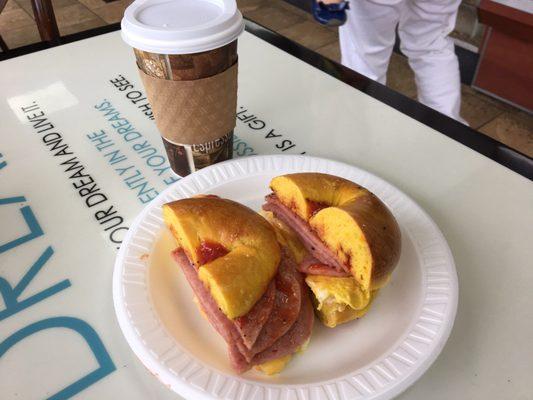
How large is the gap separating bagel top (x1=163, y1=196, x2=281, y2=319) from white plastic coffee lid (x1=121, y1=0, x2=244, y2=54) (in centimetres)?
23

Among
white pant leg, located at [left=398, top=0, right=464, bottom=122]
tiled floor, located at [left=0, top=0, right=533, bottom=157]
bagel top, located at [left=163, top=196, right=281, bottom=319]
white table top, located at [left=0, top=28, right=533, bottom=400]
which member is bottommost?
tiled floor, located at [left=0, top=0, right=533, bottom=157]

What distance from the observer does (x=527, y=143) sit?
6.47 feet

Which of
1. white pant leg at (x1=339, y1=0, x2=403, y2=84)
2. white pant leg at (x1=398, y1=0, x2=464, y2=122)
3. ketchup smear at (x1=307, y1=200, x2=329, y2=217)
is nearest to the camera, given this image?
ketchup smear at (x1=307, y1=200, x2=329, y2=217)

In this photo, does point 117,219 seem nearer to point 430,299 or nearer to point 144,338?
point 144,338

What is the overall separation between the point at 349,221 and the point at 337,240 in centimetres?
3

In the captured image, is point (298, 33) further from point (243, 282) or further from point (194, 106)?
point (243, 282)

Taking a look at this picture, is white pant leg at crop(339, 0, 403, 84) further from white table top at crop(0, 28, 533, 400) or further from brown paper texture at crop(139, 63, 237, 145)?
brown paper texture at crop(139, 63, 237, 145)

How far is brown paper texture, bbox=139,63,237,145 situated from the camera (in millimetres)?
734

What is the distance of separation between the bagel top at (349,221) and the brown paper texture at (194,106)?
20 cm

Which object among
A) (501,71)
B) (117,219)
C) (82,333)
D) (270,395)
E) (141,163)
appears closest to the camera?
(270,395)

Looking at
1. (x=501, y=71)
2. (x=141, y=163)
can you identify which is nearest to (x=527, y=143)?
→ (x=501, y=71)

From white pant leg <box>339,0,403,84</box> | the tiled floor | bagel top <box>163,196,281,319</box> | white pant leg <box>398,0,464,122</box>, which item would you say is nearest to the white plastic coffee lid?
bagel top <box>163,196,281,319</box>

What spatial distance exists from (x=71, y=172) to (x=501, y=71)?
1.98 m

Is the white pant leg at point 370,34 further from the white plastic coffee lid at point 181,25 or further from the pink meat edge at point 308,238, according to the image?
the pink meat edge at point 308,238
